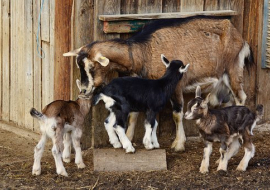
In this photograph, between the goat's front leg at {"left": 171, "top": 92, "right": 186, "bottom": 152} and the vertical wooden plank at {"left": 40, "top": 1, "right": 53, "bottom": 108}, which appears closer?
the goat's front leg at {"left": 171, "top": 92, "right": 186, "bottom": 152}

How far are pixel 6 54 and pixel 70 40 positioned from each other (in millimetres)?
1964

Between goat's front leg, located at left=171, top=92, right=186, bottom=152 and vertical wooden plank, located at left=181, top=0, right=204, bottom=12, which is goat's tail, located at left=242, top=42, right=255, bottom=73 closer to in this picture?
vertical wooden plank, located at left=181, top=0, right=204, bottom=12

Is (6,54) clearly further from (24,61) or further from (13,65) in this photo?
(24,61)

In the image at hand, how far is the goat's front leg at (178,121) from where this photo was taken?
31.5 ft

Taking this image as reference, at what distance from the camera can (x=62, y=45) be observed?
9547 mm

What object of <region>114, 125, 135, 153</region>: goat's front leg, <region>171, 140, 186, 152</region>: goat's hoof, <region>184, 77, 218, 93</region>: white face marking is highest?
<region>184, 77, 218, 93</region>: white face marking

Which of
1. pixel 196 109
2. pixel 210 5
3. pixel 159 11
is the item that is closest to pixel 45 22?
pixel 159 11

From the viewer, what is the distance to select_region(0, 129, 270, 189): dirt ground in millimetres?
8131

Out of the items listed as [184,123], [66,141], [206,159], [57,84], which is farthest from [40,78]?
[206,159]

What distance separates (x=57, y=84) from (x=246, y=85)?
2.88 metres

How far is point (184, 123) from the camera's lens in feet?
33.6

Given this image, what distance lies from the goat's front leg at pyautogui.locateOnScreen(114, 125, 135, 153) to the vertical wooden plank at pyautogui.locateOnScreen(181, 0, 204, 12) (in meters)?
2.12

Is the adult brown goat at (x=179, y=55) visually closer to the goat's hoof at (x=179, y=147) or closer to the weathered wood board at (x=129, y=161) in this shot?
the goat's hoof at (x=179, y=147)

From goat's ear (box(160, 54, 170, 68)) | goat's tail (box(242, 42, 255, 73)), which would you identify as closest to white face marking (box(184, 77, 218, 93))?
goat's tail (box(242, 42, 255, 73))
